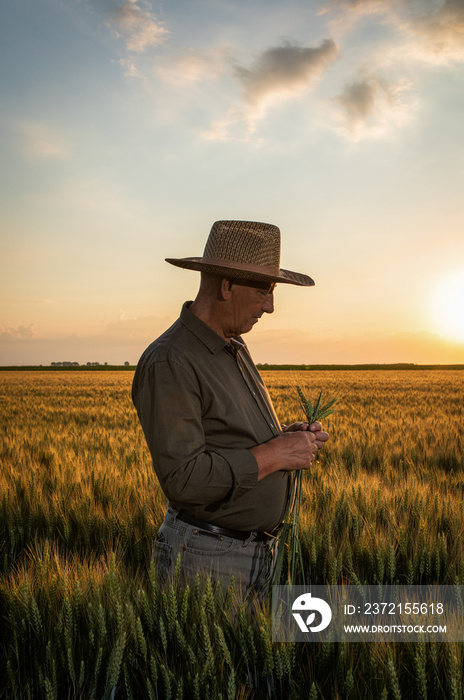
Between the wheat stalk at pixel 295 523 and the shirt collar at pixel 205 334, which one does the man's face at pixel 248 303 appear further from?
the wheat stalk at pixel 295 523

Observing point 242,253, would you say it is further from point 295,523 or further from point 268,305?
point 295,523

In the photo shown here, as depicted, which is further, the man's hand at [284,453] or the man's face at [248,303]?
the man's face at [248,303]

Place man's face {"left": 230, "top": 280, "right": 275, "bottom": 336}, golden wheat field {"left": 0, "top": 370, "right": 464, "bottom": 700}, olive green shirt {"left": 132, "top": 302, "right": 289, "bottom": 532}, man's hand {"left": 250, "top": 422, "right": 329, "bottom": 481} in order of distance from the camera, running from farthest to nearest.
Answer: man's face {"left": 230, "top": 280, "right": 275, "bottom": 336} < man's hand {"left": 250, "top": 422, "right": 329, "bottom": 481} < olive green shirt {"left": 132, "top": 302, "right": 289, "bottom": 532} < golden wheat field {"left": 0, "top": 370, "right": 464, "bottom": 700}

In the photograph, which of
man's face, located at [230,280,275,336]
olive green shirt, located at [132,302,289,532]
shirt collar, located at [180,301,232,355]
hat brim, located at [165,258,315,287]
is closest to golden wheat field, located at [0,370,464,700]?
olive green shirt, located at [132,302,289,532]

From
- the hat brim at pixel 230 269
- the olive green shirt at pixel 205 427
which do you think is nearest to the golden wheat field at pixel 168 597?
the olive green shirt at pixel 205 427

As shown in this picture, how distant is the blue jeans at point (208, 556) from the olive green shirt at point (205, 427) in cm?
6

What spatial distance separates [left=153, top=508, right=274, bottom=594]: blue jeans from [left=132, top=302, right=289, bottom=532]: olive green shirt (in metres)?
0.06

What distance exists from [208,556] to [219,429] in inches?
18.3

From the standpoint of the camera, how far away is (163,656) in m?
1.62

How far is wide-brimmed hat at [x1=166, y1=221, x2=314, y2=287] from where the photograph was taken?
6.59 ft

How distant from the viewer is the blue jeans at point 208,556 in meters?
1.94

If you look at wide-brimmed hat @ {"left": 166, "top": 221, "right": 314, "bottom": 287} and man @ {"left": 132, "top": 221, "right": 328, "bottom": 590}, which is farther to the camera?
wide-brimmed hat @ {"left": 166, "top": 221, "right": 314, "bottom": 287}

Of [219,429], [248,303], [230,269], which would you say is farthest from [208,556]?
[230,269]

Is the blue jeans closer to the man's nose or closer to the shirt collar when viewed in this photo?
the shirt collar
